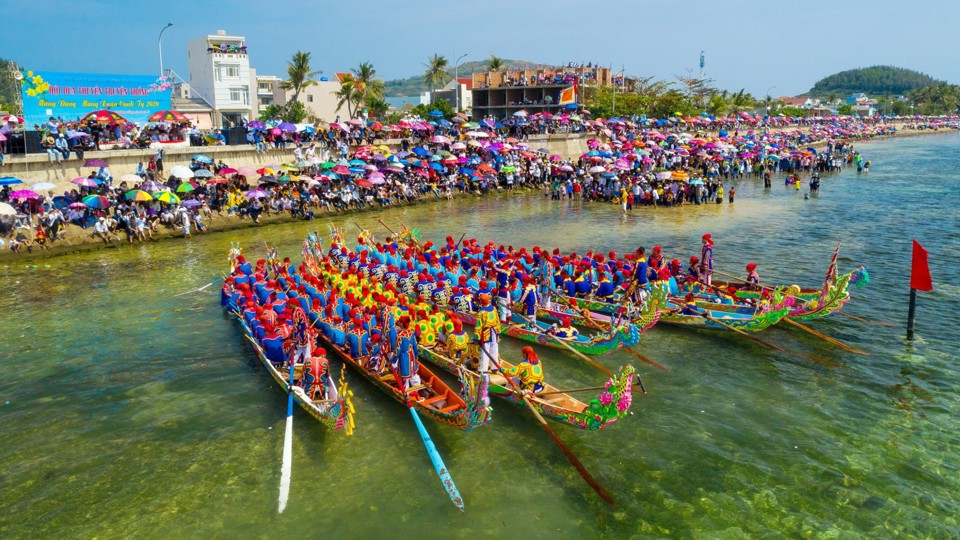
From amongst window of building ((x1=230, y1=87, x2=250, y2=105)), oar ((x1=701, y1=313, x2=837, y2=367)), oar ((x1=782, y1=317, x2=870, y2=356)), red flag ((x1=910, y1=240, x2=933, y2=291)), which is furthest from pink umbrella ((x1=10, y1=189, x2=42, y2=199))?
window of building ((x1=230, y1=87, x2=250, y2=105))

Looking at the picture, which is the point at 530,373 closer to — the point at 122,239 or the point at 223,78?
the point at 122,239

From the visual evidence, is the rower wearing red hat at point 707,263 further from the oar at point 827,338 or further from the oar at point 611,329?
the oar at point 611,329

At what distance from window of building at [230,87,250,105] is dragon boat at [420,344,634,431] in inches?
2231

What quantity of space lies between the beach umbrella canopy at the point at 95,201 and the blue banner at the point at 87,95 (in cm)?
977

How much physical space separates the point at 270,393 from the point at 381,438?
3328 millimetres

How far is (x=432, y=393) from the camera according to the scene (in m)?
12.0

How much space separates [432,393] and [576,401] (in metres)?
2.75

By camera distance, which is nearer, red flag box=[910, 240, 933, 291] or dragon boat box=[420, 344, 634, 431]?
dragon boat box=[420, 344, 634, 431]

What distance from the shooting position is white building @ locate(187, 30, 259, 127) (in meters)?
60.1

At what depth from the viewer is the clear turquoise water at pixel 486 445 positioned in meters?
9.17

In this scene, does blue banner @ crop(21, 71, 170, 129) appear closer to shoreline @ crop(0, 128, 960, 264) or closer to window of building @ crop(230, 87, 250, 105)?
shoreline @ crop(0, 128, 960, 264)

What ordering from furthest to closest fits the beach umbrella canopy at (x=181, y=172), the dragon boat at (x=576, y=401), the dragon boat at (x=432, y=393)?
the beach umbrella canopy at (x=181, y=172) < the dragon boat at (x=432, y=393) < the dragon boat at (x=576, y=401)

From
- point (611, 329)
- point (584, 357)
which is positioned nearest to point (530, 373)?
point (584, 357)

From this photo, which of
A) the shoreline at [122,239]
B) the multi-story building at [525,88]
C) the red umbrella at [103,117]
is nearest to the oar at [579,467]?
the shoreline at [122,239]
